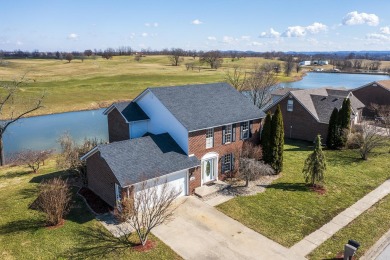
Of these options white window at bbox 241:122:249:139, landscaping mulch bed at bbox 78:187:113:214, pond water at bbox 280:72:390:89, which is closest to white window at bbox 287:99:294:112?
white window at bbox 241:122:249:139

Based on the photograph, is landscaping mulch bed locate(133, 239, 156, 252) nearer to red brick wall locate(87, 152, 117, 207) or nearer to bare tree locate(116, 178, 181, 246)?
bare tree locate(116, 178, 181, 246)

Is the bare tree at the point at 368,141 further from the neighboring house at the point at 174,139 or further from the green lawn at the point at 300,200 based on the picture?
the neighboring house at the point at 174,139

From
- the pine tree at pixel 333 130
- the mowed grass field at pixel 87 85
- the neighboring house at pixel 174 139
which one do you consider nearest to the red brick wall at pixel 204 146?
the neighboring house at pixel 174 139

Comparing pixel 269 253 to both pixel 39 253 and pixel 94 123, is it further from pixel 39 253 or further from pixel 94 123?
pixel 94 123

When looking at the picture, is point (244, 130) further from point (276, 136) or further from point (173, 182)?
point (173, 182)

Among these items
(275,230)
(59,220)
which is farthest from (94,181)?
(275,230)

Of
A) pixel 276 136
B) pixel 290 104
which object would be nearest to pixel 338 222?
pixel 276 136
